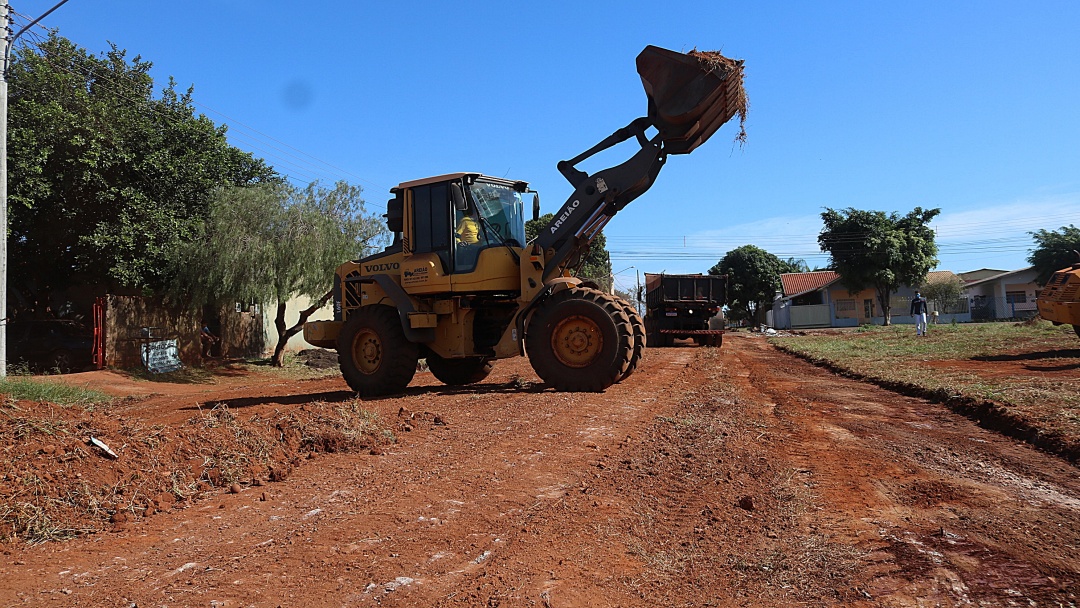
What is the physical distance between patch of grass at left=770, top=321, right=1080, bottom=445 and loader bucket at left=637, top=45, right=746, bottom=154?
450cm

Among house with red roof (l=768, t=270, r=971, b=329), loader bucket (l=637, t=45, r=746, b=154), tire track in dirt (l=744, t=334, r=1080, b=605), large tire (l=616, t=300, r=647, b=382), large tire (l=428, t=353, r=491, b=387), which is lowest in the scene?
tire track in dirt (l=744, t=334, r=1080, b=605)

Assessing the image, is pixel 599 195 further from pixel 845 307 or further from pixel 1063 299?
pixel 845 307

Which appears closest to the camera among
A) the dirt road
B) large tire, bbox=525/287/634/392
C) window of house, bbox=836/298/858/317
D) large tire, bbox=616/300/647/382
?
the dirt road

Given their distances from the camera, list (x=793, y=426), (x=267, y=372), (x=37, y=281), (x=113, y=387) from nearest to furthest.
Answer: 1. (x=793, y=426)
2. (x=113, y=387)
3. (x=37, y=281)
4. (x=267, y=372)

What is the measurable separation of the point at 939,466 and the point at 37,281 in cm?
2290

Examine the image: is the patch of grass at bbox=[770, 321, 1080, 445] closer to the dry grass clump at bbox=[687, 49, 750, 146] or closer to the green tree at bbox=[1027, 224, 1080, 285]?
the dry grass clump at bbox=[687, 49, 750, 146]

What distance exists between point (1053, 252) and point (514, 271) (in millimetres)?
51794

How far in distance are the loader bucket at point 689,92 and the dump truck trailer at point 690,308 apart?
1423 centimetres

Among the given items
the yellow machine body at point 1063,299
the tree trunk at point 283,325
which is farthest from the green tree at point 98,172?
the yellow machine body at point 1063,299

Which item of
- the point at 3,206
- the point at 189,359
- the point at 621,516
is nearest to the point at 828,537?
the point at 621,516

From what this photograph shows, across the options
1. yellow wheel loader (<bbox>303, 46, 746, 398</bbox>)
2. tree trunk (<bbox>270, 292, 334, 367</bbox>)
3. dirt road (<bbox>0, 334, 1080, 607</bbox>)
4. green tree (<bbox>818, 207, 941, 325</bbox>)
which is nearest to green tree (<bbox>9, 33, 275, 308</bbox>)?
tree trunk (<bbox>270, 292, 334, 367</bbox>)

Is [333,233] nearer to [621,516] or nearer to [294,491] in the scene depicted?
[294,491]

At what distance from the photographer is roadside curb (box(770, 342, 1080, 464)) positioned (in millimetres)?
5352

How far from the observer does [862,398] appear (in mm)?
8914
